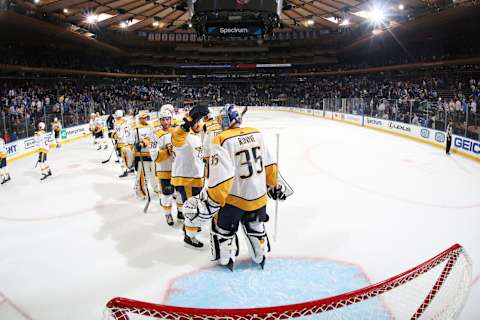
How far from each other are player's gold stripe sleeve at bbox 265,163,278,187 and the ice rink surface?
3.60 ft

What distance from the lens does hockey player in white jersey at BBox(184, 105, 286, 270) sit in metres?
3.32

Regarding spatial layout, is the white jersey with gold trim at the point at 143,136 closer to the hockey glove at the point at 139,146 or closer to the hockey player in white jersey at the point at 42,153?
the hockey glove at the point at 139,146

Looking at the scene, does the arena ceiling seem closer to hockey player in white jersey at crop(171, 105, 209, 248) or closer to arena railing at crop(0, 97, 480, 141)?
arena railing at crop(0, 97, 480, 141)

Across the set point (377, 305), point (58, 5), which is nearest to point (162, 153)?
point (377, 305)

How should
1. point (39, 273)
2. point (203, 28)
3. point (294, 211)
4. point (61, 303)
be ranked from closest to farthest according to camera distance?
point (61, 303)
point (39, 273)
point (294, 211)
point (203, 28)

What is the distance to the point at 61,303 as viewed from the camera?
11.3ft

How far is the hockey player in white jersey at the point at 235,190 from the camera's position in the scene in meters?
3.32

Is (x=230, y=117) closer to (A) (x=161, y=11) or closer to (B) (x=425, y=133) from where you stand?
(B) (x=425, y=133)

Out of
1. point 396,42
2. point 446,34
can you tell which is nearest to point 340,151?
point 446,34

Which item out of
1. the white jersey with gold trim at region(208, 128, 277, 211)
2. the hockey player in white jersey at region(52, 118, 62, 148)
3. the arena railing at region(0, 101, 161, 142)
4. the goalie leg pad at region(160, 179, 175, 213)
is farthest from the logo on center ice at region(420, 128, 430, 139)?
the arena railing at region(0, 101, 161, 142)

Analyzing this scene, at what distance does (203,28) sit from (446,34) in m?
24.0

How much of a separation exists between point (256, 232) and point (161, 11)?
89.5 feet

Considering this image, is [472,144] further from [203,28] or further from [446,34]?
[446,34]

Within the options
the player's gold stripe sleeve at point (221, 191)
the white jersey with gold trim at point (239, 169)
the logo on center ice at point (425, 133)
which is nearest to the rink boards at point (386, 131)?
the logo on center ice at point (425, 133)
